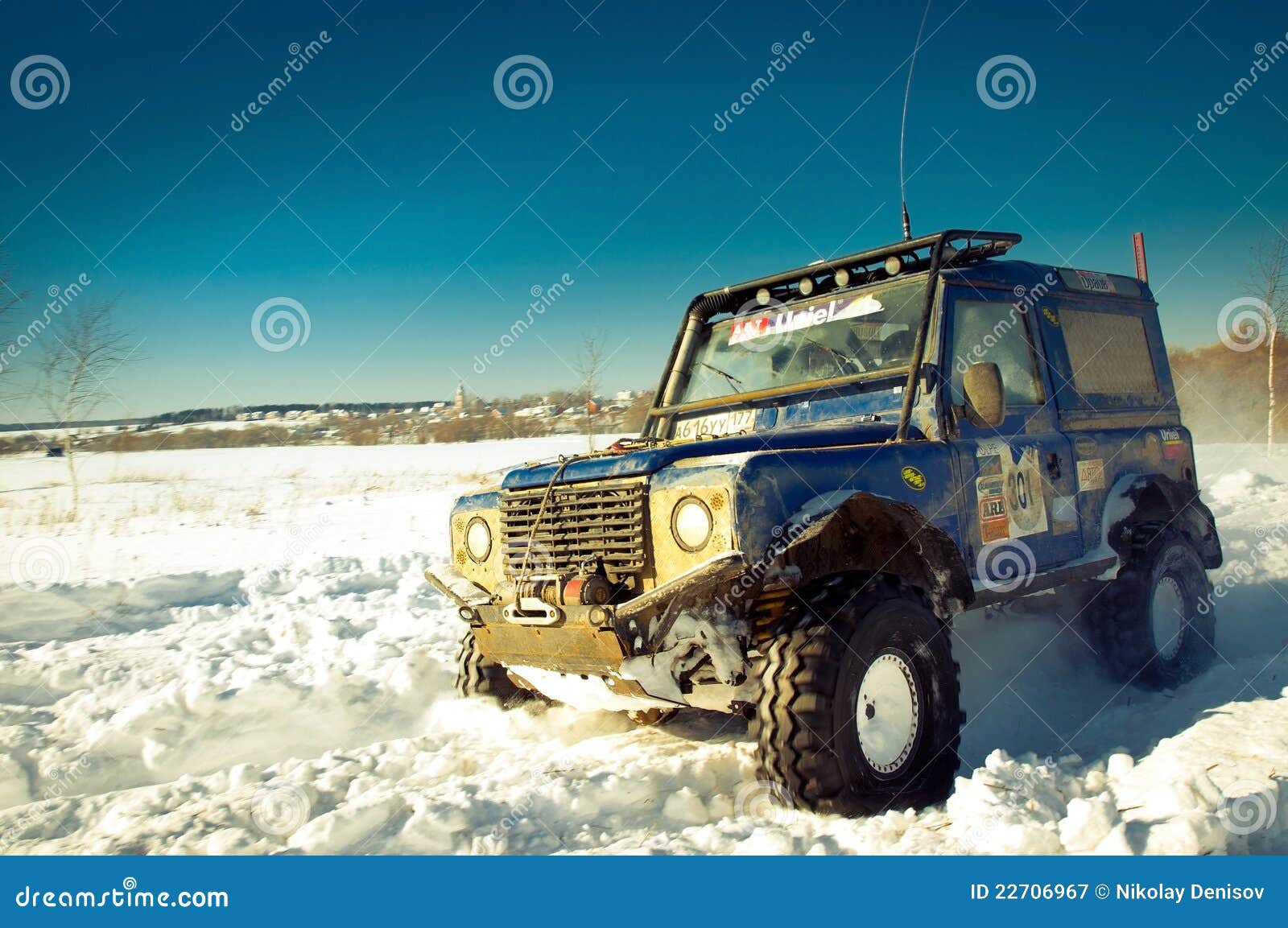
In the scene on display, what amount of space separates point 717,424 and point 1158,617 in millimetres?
3046

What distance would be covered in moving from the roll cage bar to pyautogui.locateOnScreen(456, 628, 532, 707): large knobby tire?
5.53 feet

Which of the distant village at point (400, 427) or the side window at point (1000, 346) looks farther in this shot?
the distant village at point (400, 427)

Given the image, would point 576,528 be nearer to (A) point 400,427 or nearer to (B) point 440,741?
(B) point 440,741

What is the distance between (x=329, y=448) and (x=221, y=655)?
2997cm

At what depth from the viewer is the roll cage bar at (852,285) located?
14.0 feet

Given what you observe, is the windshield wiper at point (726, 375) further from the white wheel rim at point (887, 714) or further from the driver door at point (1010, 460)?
the white wheel rim at point (887, 714)

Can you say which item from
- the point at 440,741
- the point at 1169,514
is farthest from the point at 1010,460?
the point at 440,741

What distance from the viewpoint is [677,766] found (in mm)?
3939

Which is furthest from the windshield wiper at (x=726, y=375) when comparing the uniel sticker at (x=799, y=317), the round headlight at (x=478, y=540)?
the round headlight at (x=478, y=540)

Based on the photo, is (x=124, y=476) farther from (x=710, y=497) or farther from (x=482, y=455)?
(x=710, y=497)

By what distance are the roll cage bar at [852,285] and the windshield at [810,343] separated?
9 cm

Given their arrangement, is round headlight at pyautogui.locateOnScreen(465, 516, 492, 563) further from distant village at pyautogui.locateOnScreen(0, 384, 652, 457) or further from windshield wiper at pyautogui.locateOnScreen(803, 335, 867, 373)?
distant village at pyautogui.locateOnScreen(0, 384, 652, 457)

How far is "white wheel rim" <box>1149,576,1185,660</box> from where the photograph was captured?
208 inches

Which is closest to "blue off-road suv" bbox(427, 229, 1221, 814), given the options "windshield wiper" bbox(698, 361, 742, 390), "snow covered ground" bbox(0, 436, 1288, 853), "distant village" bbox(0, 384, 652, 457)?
"windshield wiper" bbox(698, 361, 742, 390)
